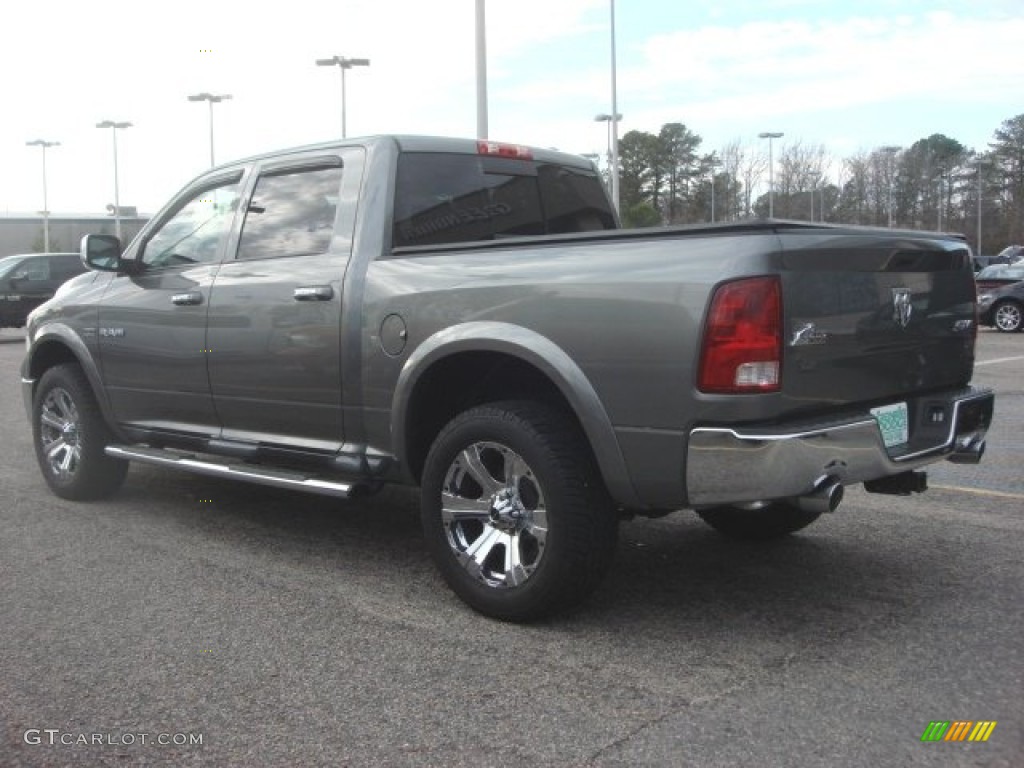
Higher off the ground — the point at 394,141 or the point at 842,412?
the point at 394,141

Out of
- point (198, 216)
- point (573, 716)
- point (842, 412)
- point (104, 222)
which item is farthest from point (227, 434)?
point (104, 222)

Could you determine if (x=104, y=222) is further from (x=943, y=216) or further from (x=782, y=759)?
(x=782, y=759)

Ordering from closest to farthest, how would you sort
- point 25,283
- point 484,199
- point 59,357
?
point 484,199
point 59,357
point 25,283

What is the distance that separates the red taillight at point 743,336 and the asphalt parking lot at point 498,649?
1.00 metres

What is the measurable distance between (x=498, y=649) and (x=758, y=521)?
1.79 m

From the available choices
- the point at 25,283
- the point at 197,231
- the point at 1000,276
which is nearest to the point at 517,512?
the point at 197,231

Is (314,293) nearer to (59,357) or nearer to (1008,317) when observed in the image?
(59,357)

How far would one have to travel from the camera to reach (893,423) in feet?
12.0

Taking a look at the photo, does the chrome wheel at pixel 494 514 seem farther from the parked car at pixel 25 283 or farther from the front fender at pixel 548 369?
the parked car at pixel 25 283

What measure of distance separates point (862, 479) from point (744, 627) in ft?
2.46

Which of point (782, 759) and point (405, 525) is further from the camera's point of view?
point (405, 525)

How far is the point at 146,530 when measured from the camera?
5.42 m

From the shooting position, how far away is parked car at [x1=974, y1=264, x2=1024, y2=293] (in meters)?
20.8

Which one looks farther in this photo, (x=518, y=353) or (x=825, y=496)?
(x=518, y=353)
